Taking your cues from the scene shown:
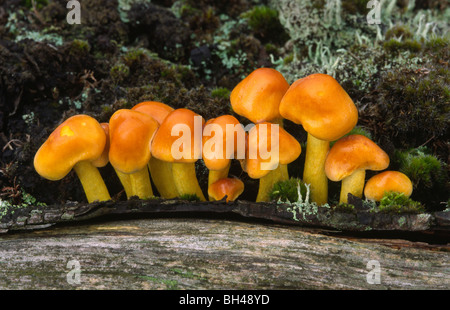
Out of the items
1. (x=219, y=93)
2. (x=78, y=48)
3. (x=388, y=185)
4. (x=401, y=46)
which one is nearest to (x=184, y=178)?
(x=219, y=93)

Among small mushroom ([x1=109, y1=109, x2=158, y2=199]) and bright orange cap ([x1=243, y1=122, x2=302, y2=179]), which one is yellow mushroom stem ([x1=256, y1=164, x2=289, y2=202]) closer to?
bright orange cap ([x1=243, y1=122, x2=302, y2=179])

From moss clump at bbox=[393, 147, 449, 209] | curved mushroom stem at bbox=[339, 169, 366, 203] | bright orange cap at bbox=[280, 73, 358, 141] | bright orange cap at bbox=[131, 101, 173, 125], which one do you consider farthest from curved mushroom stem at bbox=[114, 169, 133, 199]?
moss clump at bbox=[393, 147, 449, 209]

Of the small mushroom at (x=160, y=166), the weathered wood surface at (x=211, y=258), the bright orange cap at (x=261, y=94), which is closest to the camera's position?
the weathered wood surface at (x=211, y=258)

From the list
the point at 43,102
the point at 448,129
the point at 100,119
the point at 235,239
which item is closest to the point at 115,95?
the point at 100,119

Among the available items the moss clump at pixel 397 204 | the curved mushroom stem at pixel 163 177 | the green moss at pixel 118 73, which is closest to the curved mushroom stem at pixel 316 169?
the moss clump at pixel 397 204

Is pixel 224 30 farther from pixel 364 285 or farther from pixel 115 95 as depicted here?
pixel 364 285

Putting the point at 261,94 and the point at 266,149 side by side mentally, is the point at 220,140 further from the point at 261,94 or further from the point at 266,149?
the point at 261,94

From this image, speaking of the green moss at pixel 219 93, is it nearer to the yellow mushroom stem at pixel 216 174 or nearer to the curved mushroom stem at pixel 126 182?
the yellow mushroom stem at pixel 216 174
